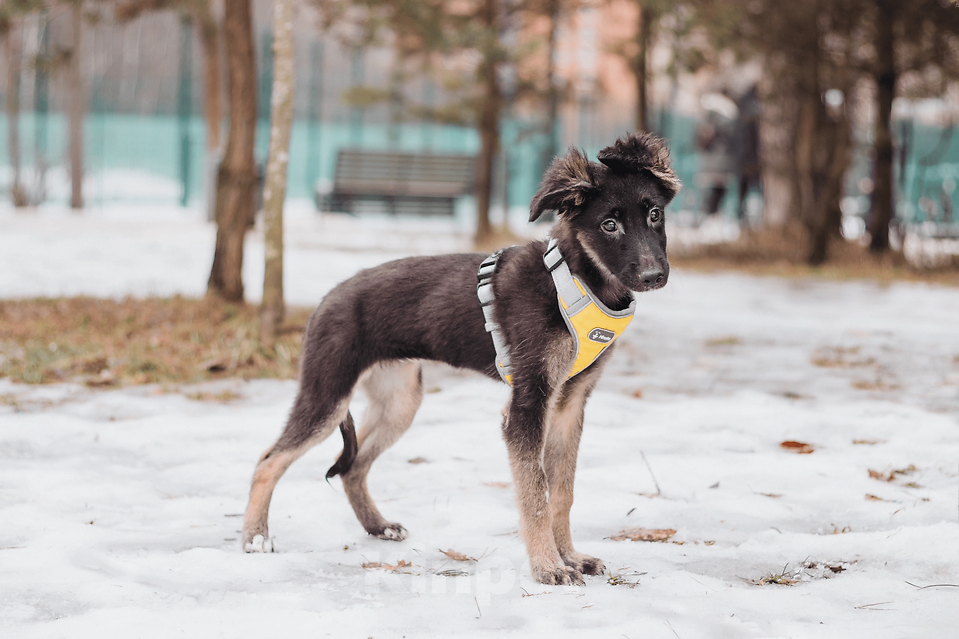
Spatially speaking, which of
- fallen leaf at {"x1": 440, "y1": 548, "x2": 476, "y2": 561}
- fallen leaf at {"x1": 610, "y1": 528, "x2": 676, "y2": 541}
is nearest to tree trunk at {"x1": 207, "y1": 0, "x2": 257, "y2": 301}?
fallen leaf at {"x1": 440, "y1": 548, "x2": 476, "y2": 561}

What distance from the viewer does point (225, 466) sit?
4.81 meters

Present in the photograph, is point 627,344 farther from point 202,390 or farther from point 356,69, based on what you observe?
point 356,69

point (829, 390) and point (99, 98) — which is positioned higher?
point (99, 98)

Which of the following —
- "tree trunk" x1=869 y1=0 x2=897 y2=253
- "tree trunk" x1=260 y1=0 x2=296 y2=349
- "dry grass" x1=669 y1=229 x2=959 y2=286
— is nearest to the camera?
"tree trunk" x1=260 y1=0 x2=296 y2=349

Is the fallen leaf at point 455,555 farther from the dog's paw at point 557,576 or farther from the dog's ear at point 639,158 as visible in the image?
the dog's ear at point 639,158

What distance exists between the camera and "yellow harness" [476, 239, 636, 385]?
344cm

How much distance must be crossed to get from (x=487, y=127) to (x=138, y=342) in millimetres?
8994

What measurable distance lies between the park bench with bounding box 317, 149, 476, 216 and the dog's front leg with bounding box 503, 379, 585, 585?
14049mm

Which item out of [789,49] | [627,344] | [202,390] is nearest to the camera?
[202,390]

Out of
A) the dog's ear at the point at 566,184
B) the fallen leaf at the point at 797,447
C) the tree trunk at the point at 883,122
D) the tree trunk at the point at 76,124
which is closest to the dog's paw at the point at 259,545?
the dog's ear at the point at 566,184

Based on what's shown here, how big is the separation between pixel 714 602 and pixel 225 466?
104 inches

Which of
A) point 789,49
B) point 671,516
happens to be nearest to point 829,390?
point 671,516

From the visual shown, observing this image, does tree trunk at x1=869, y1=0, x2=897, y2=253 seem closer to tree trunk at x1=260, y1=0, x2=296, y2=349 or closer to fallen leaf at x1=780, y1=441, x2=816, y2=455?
tree trunk at x1=260, y1=0, x2=296, y2=349

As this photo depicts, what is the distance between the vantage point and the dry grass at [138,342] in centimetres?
657
